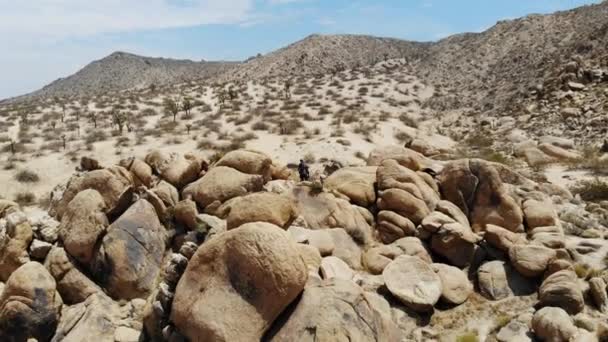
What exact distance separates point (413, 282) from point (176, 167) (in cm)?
898

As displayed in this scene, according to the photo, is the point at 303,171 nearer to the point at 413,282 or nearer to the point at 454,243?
the point at 454,243

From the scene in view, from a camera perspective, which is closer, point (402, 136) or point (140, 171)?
point (140, 171)

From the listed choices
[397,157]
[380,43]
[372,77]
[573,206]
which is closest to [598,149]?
[573,206]

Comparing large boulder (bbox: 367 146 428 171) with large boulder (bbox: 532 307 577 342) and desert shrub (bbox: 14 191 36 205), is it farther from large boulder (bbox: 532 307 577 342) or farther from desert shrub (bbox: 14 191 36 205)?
desert shrub (bbox: 14 191 36 205)

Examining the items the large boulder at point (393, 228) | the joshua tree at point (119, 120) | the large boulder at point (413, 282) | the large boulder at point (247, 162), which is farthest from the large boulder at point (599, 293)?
the joshua tree at point (119, 120)

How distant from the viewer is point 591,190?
62.4 ft

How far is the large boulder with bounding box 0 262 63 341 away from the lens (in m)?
11.7

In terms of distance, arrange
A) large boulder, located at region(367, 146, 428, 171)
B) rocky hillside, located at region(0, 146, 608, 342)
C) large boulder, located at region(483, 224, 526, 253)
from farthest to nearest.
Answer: large boulder, located at region(367, 146, 428, 171) → large boulder, located at region(483, 224, 526, 253) → rocky hillside, located at region(0, 146, 608, 342)

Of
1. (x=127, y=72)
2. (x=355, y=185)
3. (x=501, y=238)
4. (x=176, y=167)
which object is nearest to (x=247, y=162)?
(x=176, y=167)

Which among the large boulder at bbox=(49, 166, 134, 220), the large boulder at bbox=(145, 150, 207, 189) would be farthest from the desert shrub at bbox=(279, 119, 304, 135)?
the large boulder at bbox=(49, 166, 134, 220)

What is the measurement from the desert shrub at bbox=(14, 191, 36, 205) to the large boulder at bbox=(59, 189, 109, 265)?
897cm

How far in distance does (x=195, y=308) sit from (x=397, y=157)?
10777 millimetres

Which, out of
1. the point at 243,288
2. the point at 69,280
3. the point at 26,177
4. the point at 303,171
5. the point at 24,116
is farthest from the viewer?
the point at 24,116

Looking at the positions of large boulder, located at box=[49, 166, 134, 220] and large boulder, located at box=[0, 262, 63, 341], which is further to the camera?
Answer: large boulder, located at box=[49, 166, 134, 220]
